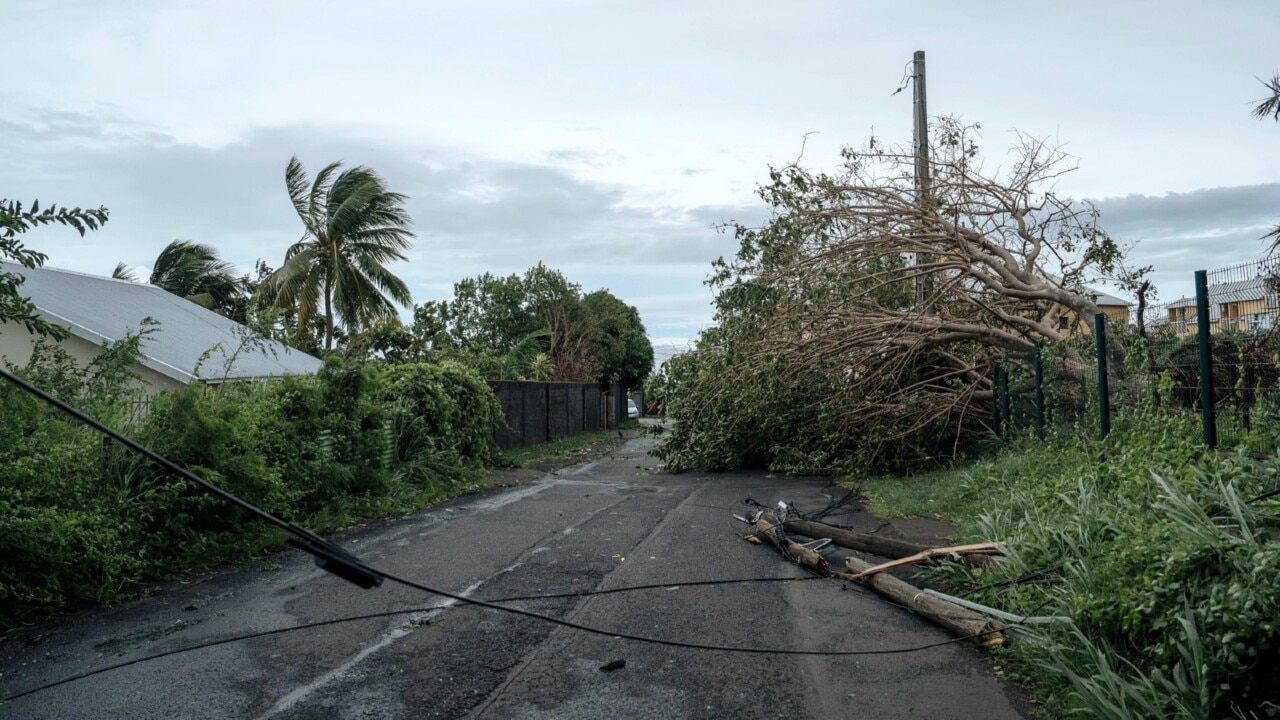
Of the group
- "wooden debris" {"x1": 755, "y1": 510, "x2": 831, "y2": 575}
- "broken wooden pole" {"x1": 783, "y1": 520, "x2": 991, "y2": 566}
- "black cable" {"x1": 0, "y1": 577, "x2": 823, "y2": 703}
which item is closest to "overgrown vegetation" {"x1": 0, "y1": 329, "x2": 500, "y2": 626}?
"black cable" {"x1": 0, "y1": 577, "x2": 823, "y2": 703}

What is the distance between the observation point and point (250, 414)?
32.1ft

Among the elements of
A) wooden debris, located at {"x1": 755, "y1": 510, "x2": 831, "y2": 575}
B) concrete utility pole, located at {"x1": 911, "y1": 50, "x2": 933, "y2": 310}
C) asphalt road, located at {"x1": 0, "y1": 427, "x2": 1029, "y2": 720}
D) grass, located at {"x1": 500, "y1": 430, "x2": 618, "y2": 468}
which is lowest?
grass, located at {"x1": 500, "y1": 430, "x2": 618, "y2": 468}

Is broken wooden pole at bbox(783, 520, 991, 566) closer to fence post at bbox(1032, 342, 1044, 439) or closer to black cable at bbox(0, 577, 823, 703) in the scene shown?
black cable at bbox(0, 577, 823, 703)

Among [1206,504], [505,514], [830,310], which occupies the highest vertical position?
[830,310]

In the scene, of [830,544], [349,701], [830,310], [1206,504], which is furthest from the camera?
[830,310]

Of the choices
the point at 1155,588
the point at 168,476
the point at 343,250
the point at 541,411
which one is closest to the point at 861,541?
the point at 1155,588

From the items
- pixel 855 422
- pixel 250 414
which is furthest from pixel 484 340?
pixel 250 414

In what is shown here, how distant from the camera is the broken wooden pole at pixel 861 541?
7.69m

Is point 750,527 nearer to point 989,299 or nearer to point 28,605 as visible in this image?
point 28,605

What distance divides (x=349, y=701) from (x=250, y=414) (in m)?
5.79

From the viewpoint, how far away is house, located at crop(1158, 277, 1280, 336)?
7766mm

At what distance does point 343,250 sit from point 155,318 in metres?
9.65

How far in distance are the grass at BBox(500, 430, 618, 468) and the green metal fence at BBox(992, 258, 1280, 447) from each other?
1051cm

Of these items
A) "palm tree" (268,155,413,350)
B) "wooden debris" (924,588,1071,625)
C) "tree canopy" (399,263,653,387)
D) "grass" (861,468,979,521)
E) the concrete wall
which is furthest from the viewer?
"tree canopy" (399,263,653,387)
